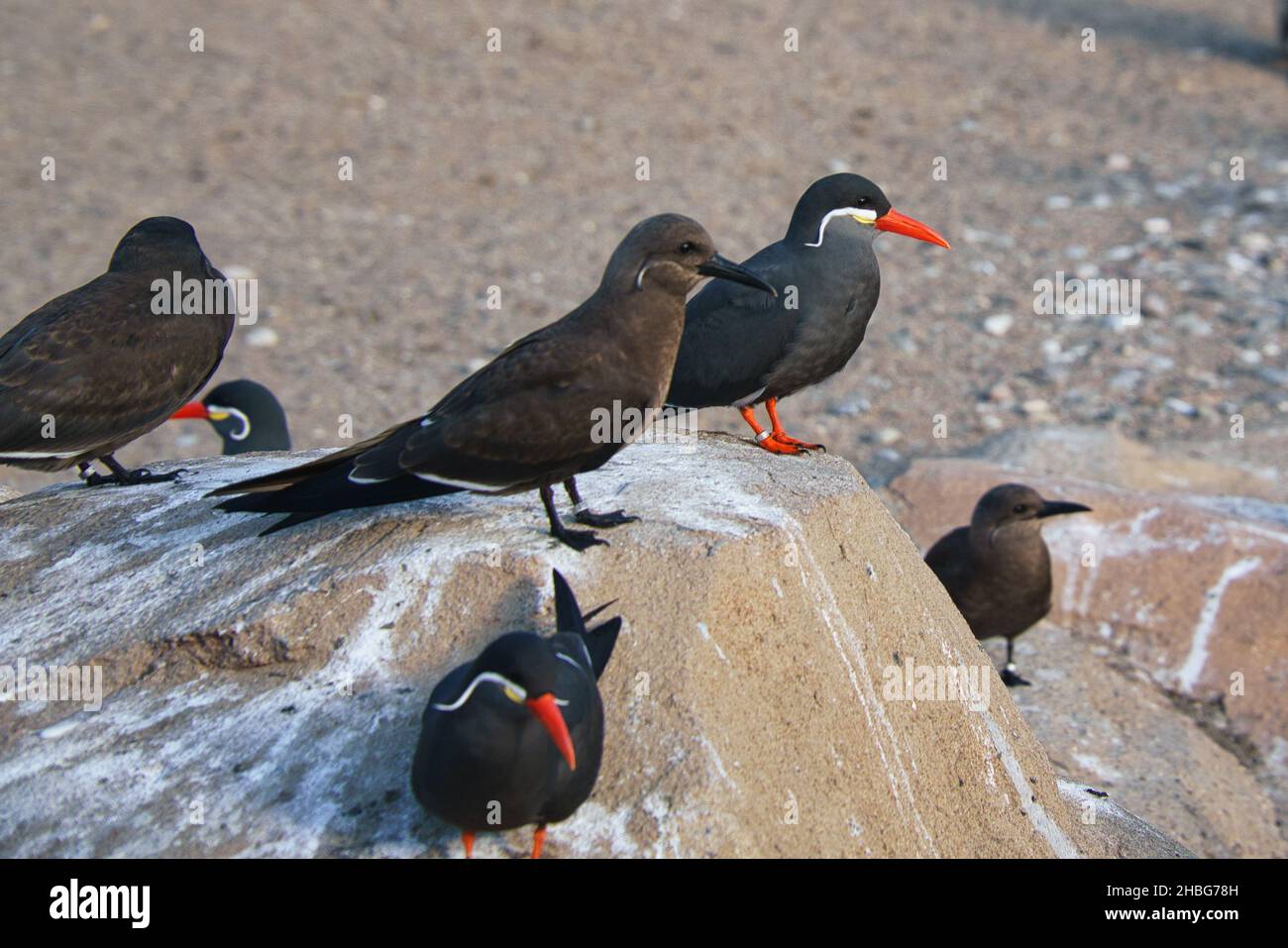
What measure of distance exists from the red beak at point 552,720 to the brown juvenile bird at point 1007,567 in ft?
11.1

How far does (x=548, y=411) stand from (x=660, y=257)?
59cm

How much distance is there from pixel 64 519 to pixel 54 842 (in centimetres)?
154

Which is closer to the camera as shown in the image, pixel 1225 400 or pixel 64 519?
pixel 64 519

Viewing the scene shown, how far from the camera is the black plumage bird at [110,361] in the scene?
5.09m

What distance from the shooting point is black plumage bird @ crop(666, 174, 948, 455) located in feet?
17.7

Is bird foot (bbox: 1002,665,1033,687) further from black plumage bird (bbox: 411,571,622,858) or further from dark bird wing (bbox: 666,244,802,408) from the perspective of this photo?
A: black plumage bird (bbox: 411,571,622,858)

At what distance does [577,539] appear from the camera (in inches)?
162

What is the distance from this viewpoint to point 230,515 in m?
4.73

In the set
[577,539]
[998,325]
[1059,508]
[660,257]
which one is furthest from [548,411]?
[998,325]

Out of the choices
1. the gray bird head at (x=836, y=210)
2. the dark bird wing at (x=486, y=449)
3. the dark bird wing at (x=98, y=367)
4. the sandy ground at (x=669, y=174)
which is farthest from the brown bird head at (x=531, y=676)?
the sandy ground at (x=669, y=174)

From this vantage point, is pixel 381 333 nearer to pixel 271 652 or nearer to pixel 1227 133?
pixel 271 652

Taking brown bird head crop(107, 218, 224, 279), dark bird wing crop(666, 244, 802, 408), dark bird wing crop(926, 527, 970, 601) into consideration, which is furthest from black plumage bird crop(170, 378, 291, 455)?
dark bird wing crop(926, 527, 970, 601)

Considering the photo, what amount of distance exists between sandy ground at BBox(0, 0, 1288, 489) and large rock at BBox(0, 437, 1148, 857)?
448cm
